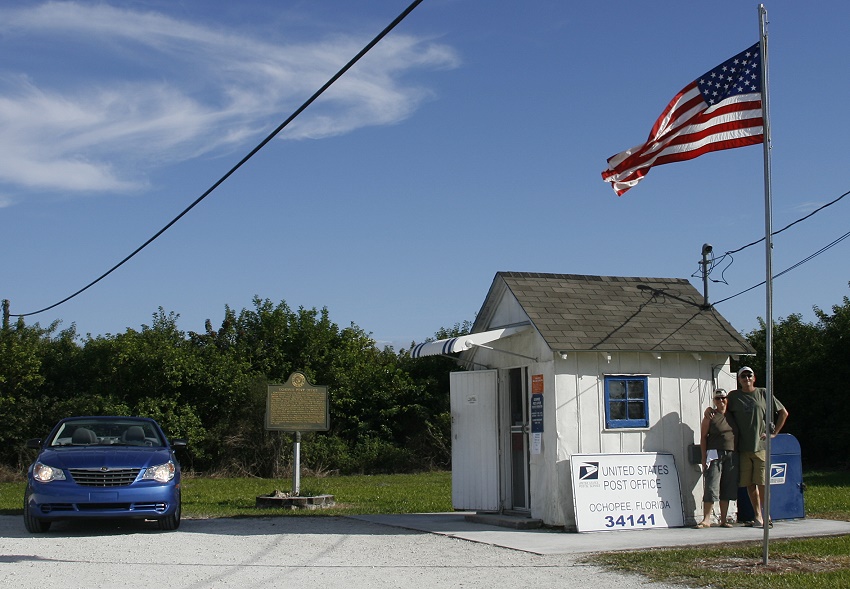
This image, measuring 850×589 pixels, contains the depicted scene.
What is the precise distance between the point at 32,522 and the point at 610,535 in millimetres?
7129

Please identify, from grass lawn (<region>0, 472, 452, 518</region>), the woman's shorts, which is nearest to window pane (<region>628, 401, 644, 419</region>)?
the woman's shorts

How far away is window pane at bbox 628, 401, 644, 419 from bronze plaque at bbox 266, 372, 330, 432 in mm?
6426

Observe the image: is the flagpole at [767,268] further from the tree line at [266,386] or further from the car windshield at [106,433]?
the tree line at [266,386]

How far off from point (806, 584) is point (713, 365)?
549 centimetres

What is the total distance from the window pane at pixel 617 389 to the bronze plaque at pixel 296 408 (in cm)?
632

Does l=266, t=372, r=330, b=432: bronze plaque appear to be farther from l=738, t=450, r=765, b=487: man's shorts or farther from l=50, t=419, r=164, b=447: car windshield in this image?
l=738, t=450, r=765, b=487: man's shorts

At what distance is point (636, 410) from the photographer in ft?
41.8

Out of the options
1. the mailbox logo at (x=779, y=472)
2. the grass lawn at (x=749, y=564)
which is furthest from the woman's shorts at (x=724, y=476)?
the grass lawn at (x=749, y=564)

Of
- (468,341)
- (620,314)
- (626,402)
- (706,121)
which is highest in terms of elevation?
(706,121)

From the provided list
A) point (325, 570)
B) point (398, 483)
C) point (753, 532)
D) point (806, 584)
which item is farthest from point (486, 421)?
point (398, 483)

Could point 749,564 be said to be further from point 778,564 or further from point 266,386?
point 266,386

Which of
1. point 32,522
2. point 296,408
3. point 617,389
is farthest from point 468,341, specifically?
point 32,522

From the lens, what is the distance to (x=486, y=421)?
13.7 meters

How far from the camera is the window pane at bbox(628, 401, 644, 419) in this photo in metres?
12.7
